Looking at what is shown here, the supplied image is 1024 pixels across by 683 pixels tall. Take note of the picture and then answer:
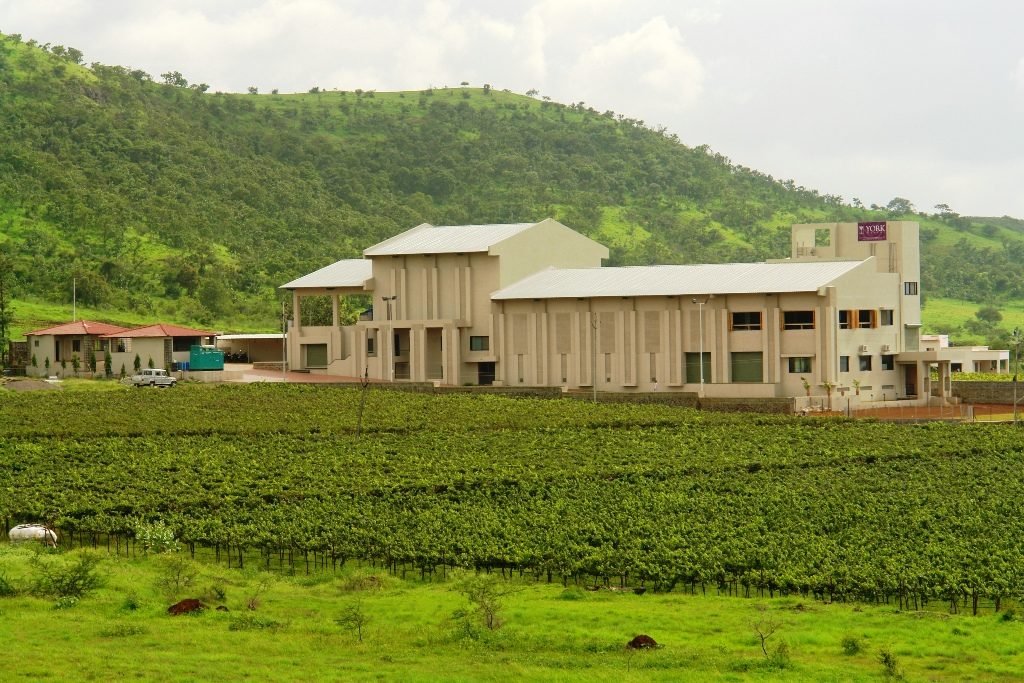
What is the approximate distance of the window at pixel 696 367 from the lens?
6538cm

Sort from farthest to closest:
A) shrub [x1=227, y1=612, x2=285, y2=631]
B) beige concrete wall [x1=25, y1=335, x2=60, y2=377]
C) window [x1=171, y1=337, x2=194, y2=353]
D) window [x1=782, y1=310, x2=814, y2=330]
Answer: window [x1=171, y1=337, x2=194, y2=353] < beige concrete wall [x1=25, y1=335, x2=60, y2=377] < window [x1=782, y1=310, x2=814, y2=330] < shrub [x1=227, y1=612, x2=285, y2=631]

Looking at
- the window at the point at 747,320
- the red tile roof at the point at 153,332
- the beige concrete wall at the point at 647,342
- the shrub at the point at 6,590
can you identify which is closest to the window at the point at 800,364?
the beige concrete wall at the point at 647,342

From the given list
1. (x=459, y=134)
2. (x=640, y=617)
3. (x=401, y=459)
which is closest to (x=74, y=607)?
(x=640, y=617)

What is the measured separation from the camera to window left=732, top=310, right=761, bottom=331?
6469 cm

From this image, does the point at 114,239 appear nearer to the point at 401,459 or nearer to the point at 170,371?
the point at 170,371

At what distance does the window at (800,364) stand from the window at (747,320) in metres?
2.07

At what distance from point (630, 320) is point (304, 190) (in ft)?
224

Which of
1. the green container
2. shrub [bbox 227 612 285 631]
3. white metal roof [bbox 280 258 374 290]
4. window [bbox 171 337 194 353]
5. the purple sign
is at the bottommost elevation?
shrub [bbox 227 612 285 631]

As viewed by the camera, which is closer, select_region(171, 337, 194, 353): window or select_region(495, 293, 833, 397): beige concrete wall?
select_region(495, 293, 833, 397): beige concrete wall

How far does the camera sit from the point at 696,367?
65812 mm

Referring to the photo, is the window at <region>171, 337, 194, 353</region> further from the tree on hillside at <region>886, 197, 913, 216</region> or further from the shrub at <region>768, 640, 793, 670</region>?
the tree on hillside at <region>886, 197, 913, 216</region>

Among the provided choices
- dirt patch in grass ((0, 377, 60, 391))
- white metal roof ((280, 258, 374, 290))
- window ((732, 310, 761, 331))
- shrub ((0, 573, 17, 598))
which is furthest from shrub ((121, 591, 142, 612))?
white metal roof ((280, 258, 374, 290))

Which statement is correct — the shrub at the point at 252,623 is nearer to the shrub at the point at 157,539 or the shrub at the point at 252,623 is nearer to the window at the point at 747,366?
the shrub at the point at 157,539

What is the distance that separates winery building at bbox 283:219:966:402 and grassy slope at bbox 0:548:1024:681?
35625 millimetres
